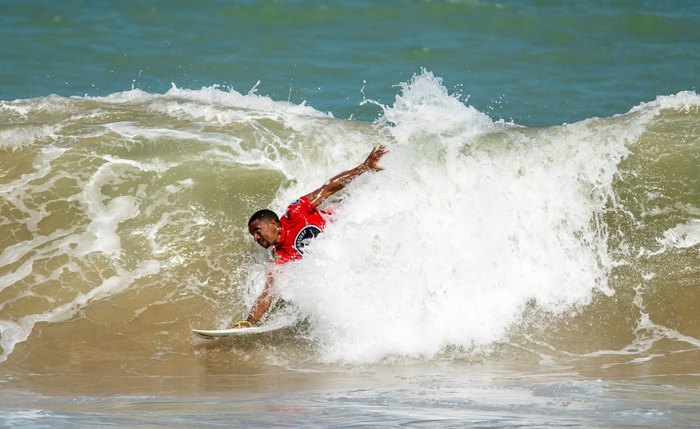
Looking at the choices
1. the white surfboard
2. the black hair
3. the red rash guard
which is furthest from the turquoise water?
the white surfboard

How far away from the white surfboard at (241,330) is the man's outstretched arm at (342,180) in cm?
96

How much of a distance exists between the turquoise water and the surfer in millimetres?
4587

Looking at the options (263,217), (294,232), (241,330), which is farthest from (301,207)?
(241,330)

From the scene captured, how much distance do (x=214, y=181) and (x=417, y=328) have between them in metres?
2.52

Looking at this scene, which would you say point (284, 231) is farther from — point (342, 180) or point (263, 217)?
point (342, 180)

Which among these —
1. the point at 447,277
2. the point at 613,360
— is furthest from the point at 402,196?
the point at 613,360

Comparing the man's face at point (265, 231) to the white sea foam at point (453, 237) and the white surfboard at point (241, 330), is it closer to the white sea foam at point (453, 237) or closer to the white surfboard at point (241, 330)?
the white sea foam at point (453, 237)

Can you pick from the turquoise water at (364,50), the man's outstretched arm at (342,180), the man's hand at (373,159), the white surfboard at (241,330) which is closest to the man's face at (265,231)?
the man's outstretched arm at (342,180)

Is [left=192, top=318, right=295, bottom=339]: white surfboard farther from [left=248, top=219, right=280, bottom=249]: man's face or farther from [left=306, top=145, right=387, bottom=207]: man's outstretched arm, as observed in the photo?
[left=306, top=145, right=387, bottom=207]: man's outstretched arm

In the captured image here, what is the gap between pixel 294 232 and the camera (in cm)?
768

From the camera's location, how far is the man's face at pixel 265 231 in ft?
24.9

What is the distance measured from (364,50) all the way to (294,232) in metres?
7.76

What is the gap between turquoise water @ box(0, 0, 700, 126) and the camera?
1335 centimetres

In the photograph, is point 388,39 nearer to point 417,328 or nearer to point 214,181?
point 214,181
